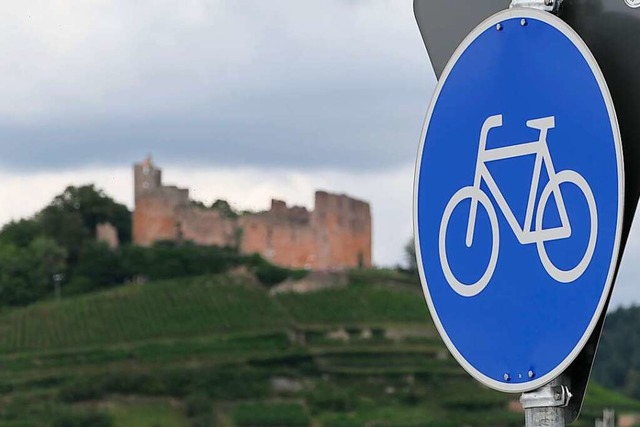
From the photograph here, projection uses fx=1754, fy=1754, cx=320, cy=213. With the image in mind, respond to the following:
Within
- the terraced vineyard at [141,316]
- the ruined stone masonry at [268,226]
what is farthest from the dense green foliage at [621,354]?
the terraced vineyard at [141,316]

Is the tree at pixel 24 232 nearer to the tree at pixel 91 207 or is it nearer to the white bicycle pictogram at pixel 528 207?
the tree at pixel 91 207

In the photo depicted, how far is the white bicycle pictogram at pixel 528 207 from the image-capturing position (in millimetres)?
1743

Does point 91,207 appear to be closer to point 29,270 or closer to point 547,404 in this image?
point 29,270

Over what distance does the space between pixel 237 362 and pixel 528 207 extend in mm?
67251

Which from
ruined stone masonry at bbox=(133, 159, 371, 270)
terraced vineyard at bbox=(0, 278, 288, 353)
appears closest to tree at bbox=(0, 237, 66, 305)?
terraced vineyard at bbox=(0, 278, 288, 353)

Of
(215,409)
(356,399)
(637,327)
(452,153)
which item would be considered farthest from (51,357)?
(452,153)

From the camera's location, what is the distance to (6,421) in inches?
2377

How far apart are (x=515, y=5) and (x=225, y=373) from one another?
65981mm

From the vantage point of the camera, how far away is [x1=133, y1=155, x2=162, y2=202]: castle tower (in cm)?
8175

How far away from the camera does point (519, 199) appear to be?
1790 mm

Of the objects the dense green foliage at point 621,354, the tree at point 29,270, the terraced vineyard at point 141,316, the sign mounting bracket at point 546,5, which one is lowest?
the dense green foliage at point 621,354

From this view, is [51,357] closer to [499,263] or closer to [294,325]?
[294,325]

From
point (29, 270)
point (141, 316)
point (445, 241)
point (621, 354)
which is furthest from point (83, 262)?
point (445, 241)

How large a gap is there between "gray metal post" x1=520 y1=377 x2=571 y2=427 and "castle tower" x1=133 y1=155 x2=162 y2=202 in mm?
80166
